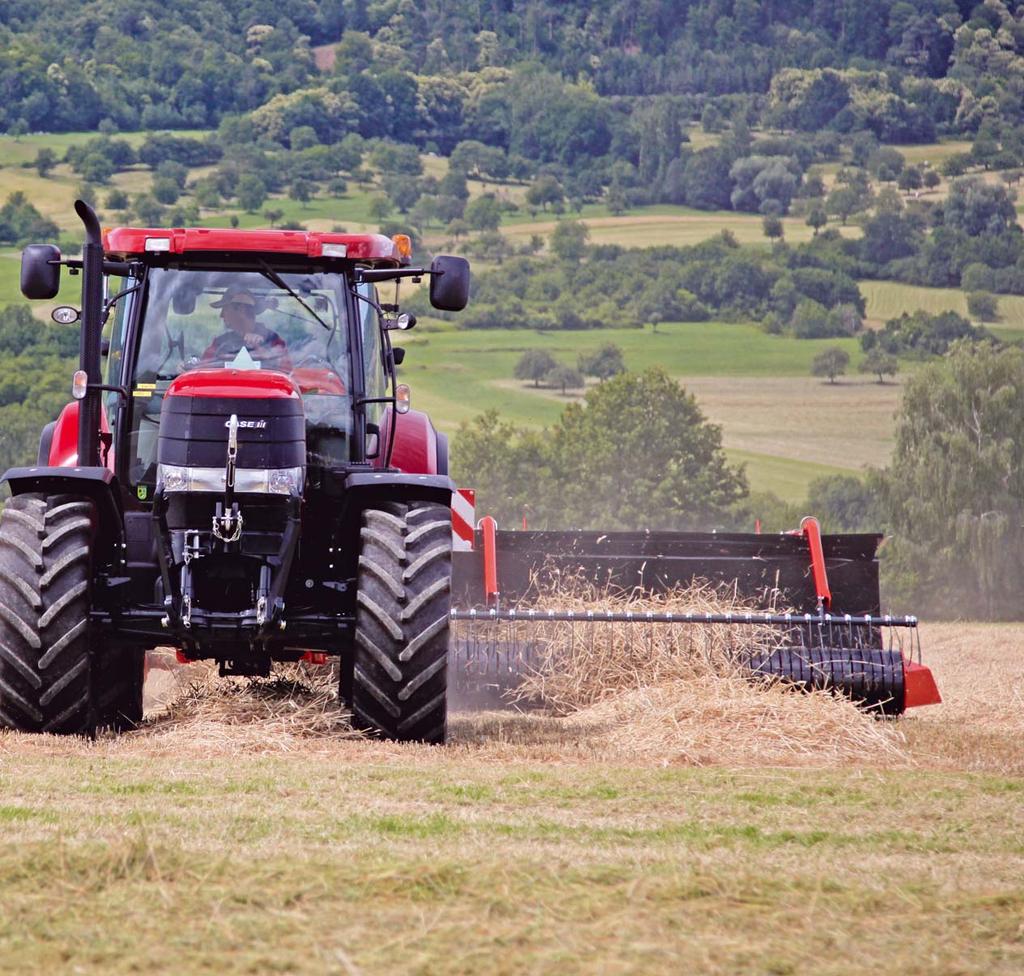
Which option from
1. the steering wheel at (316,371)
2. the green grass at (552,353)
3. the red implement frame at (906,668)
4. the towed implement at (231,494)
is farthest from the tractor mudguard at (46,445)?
the green grass at (552,353)

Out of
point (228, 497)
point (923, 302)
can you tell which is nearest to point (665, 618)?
point (228, 497)

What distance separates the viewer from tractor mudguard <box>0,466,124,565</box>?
854 cm

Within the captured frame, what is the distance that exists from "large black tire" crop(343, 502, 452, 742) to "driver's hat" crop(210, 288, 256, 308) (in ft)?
4.56

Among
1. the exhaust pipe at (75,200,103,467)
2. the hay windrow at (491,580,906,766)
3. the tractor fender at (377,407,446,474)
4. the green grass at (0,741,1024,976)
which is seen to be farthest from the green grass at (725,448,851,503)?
the green grass at (0,741,1024,976)

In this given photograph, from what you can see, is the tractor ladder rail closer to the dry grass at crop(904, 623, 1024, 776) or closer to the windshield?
the dry grass at crop(904, 623, 1024, 776)

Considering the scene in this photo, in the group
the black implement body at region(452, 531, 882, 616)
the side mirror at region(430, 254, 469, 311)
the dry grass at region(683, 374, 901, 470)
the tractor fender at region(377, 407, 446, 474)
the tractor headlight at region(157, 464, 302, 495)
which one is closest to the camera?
the tractor headlight at region(157, 464, 302, 495)

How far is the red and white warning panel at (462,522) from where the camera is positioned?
11922 millimetres

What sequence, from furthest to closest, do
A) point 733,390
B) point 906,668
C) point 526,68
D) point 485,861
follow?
point 526,68
point 733,390
point 906,668
point 485,861

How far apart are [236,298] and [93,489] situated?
130cm

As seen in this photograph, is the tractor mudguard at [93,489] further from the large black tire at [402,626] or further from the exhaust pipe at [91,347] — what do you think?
the large black tire at [402,626]

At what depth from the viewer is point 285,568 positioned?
27.8ft

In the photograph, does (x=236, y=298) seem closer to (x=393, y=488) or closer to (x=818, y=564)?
(x=393, y=488)

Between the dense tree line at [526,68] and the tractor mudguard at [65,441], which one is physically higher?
the dense tree line at [526,68]

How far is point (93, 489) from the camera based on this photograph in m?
8.62
